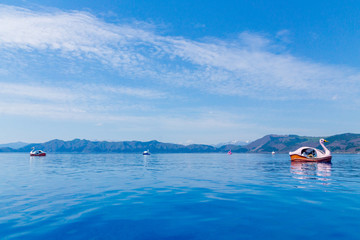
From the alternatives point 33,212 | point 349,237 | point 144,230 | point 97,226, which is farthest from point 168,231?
point 33,212

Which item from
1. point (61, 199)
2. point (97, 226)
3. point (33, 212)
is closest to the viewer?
point (97, 226)

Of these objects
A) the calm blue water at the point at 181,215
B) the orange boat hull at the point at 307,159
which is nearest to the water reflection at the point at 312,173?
the calm blue water at the point at 181,215

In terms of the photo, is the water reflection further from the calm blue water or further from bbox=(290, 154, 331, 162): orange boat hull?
bbox=(290, 154, 331, 162): orange boat hull

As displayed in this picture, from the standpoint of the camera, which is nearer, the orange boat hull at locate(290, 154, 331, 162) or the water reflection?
the water reflection

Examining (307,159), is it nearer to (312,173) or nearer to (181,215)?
(312,173)

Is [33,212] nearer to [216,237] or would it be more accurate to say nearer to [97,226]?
[97,226]

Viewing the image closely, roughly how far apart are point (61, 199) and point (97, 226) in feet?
19.6

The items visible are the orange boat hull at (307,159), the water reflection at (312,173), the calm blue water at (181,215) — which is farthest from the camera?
the orange boat hull at (307,159)

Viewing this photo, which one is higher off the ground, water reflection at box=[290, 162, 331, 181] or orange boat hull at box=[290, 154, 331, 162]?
orange boat hull at box=[290, 154, 331, 162]

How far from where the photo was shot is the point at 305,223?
27.2ft

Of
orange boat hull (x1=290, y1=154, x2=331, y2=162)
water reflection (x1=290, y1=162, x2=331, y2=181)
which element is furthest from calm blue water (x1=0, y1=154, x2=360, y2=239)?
orange boat hull (x1=290, y1=154, x2=331, y2=162)

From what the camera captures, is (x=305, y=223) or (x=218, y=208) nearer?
(x=305, y=223)

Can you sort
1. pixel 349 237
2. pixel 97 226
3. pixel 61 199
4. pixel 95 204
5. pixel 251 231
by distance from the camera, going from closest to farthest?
1. pixel 349 237
2. pixel 251 231
3. pixel 97 226
4. pixel 95 204
5. pixel 61 199

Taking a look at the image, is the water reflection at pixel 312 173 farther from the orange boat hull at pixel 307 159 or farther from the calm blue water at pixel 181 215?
the orange boat hull at pixel 307 159
